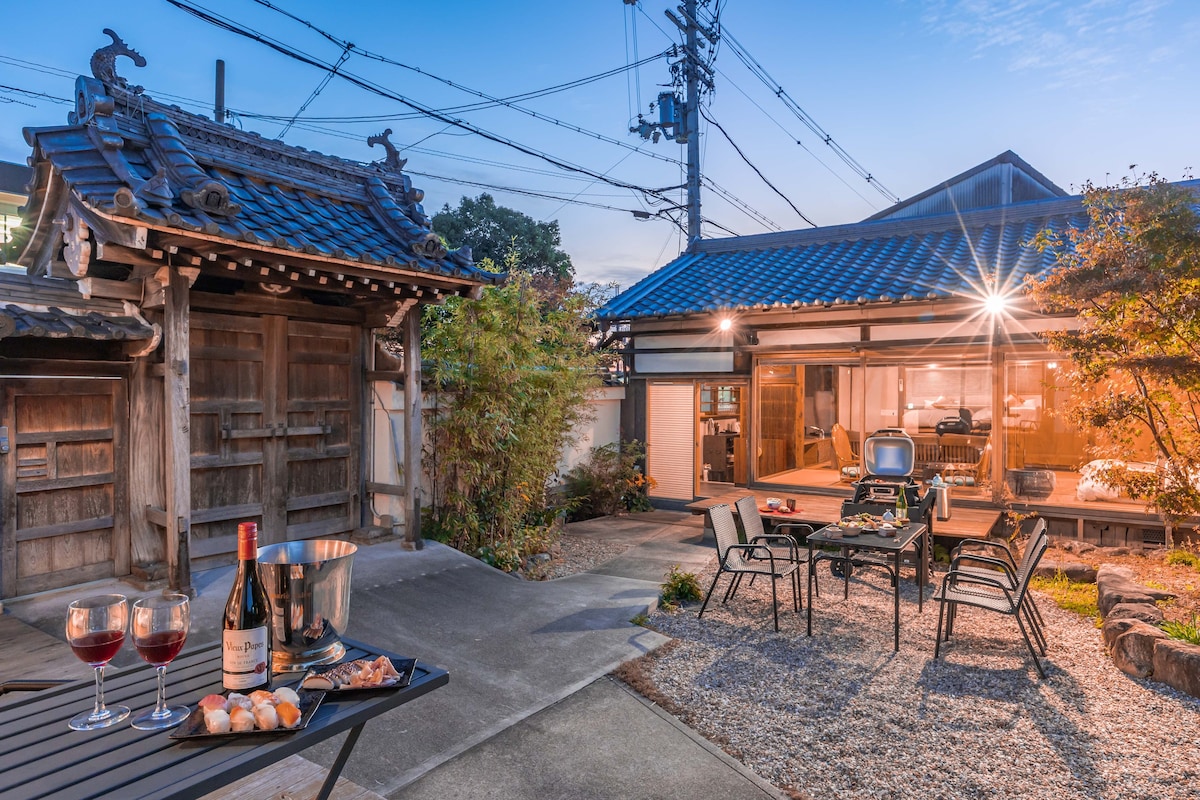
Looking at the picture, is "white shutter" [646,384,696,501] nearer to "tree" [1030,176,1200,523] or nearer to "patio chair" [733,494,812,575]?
"patio chair" [733,494,812,575]

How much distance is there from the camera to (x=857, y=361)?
8.55 m

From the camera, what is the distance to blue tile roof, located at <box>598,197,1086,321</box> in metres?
7.79

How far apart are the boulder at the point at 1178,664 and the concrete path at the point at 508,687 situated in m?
2.66

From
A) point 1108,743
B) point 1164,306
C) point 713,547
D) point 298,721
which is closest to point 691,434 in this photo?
point 713,547

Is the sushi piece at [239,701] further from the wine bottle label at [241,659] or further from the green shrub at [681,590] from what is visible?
the green shrub at [681,590]

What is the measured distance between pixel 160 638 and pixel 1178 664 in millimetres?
4800

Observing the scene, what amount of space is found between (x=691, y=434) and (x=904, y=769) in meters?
6.57

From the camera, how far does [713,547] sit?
714 cm

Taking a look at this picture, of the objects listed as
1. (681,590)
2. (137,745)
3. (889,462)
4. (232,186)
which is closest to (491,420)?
(681,590)

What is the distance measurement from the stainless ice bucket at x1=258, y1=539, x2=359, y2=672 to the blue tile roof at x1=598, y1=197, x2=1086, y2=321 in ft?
23.3

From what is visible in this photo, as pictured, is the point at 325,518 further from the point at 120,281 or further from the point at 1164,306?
the point at 1164,306

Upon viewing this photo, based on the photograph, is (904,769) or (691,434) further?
(691,434)

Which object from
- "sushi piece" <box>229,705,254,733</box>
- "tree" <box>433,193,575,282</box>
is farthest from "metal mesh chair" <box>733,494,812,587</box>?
"tree" <box>433,193,575,282</box>

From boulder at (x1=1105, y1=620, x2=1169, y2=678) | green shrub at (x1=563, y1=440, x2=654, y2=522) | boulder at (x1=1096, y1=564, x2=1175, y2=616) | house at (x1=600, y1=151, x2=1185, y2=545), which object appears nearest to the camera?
boulder at (x1=1105, y1=620, x2=1169, y2=678)
